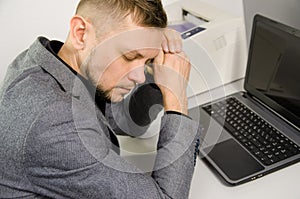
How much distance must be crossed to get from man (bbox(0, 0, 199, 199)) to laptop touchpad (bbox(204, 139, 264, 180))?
103mm

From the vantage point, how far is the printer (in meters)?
1.23

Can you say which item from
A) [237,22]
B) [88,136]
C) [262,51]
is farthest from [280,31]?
[88,136]

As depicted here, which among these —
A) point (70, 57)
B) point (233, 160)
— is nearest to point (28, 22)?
point (70, 57)

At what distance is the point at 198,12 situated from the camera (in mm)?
1346

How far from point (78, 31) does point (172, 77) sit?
30 cm

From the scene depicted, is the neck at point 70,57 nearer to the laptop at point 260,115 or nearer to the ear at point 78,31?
the ear at point 78,31

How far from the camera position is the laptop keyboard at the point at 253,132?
0.98m

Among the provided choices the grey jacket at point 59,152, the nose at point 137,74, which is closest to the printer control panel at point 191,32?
the nose at point 137,74

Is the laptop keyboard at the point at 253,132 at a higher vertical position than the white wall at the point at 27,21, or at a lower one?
lower

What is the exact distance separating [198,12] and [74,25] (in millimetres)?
620

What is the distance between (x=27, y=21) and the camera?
4.09 feet

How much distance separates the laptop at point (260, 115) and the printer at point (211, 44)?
0.10 m

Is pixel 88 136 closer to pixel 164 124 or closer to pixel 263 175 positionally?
pixel 164 124

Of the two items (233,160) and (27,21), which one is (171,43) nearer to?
(233,160)
